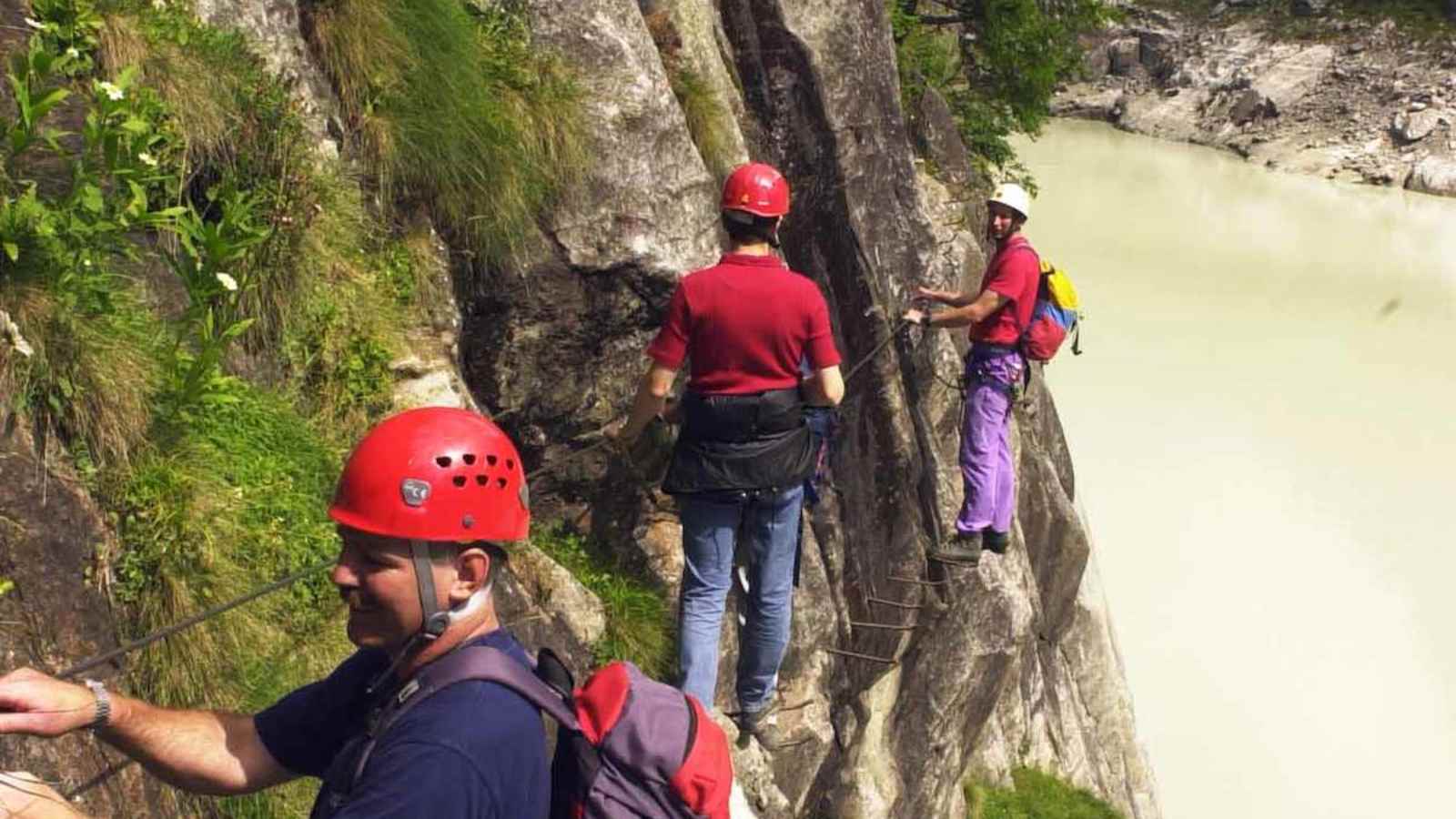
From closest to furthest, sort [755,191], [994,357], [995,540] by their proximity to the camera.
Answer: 1. [755,191]
2. [994,357]
3. [995,540]

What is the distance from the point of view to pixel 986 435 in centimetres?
1001

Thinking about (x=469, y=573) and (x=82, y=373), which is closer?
(x=469, y=573)

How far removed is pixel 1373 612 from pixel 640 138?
98.2 ft

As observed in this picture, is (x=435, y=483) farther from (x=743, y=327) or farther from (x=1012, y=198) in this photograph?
(x=1012, y=198)

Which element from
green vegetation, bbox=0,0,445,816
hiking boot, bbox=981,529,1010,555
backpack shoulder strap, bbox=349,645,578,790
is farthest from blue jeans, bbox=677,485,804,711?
backpack shoulder strap, bbox=349,645,578,790

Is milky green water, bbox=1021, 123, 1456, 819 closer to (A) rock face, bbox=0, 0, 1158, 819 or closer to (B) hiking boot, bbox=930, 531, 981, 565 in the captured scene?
(A) rock face, bbox=0, 0, 1158, 819

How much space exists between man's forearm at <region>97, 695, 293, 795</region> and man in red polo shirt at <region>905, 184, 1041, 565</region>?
22.3ft

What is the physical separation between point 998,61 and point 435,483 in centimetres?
2256

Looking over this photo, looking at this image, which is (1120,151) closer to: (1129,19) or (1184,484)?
(1129,19)

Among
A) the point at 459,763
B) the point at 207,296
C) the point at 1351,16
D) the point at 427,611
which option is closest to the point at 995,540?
the point at 207,296

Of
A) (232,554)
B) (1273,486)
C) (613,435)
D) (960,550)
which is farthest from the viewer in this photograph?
(1273,486)

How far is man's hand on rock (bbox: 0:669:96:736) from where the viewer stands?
2906mm

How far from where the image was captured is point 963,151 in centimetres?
1634

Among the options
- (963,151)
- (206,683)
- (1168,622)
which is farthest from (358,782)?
(1168,622)
